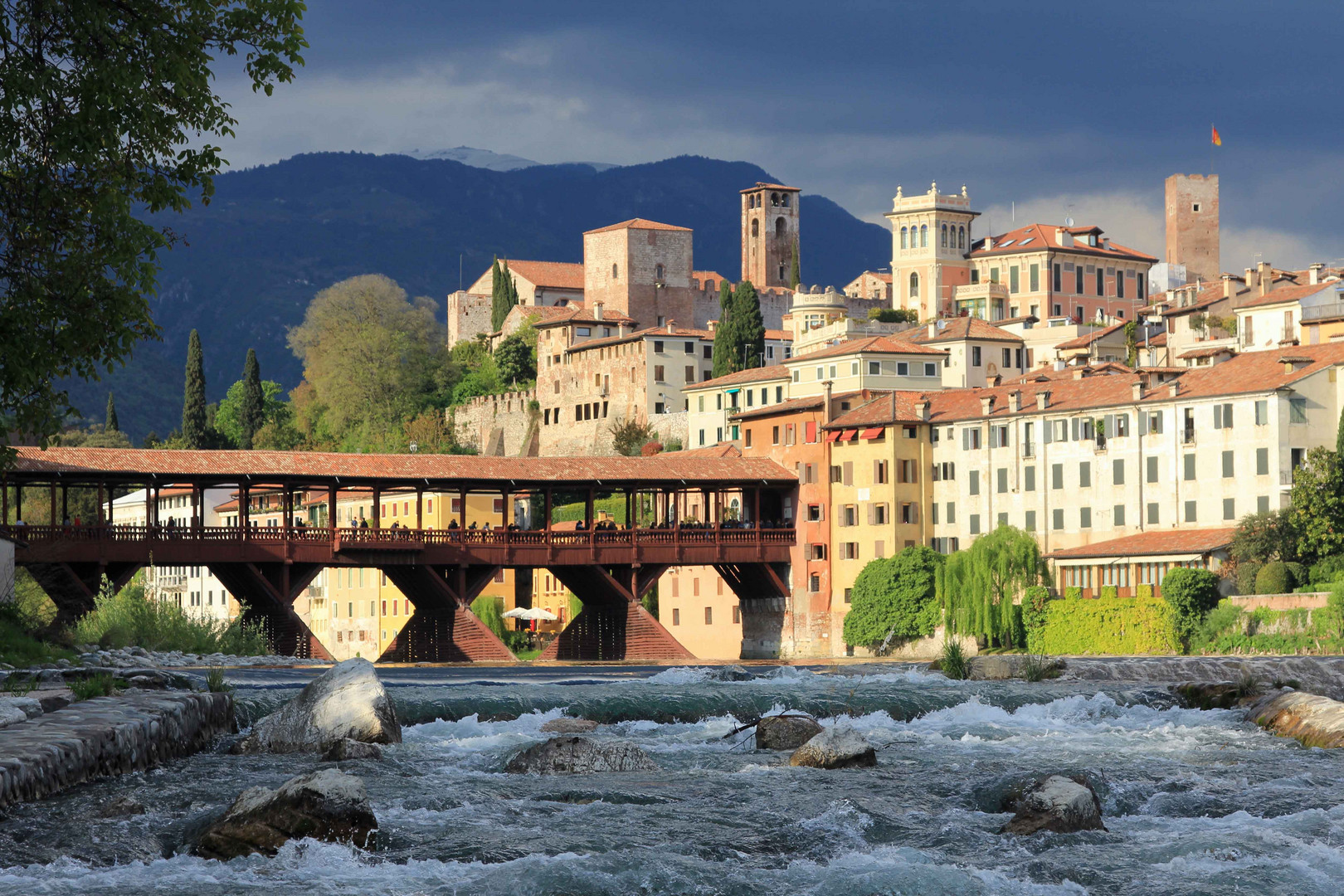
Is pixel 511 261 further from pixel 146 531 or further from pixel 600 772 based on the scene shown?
pixel 600 772

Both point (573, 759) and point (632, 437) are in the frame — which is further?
point (632, 437)

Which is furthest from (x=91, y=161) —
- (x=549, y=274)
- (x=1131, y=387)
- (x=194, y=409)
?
(x=549, y=274)

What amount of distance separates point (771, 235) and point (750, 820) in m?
129

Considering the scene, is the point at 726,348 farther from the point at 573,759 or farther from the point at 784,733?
the point at 573,759

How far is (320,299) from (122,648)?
254ft

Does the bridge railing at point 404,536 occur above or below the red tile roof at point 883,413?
below

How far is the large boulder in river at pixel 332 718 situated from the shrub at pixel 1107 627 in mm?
34497

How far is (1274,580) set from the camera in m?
50.4

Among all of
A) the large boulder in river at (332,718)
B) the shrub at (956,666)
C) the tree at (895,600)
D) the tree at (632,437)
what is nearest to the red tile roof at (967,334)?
the tree at (632,437)

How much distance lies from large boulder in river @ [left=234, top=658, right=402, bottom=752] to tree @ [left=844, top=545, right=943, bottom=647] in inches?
1565

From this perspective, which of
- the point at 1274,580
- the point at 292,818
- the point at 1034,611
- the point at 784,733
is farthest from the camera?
the point at 1034,611

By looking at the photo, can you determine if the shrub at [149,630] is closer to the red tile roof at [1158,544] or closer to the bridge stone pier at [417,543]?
the bridge stone pier at [417,543]

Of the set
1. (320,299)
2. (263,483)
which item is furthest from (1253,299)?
(320,299)

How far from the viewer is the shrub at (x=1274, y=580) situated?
5025cm
